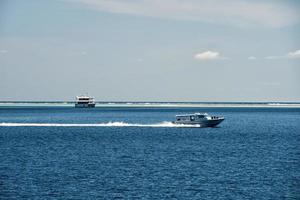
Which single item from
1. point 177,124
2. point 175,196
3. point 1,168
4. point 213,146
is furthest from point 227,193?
point 177,124

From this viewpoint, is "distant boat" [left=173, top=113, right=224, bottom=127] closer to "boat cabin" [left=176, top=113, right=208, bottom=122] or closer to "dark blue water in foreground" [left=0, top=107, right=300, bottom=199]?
"boat cabin" [left=176, top=113, right=208, bottom=122]

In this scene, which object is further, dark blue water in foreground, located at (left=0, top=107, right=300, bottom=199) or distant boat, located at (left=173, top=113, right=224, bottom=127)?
distant boat, located at (left=173, top=113, right=224, bottom=127)

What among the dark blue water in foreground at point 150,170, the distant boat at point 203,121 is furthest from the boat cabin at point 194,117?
the dark blue water in foreground at point 150,170

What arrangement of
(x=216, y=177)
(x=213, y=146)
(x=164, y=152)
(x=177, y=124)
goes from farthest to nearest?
(x=177, y=124) < (x=213, y=146) < (x=164, y=152) < (x=216, y=177)

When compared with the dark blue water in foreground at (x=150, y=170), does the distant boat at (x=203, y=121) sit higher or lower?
higher

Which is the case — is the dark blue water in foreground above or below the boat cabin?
below

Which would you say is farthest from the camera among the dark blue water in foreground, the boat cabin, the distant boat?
the boat cabin

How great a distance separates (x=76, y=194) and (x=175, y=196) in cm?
1004

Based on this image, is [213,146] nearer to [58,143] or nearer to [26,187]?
[58,143]

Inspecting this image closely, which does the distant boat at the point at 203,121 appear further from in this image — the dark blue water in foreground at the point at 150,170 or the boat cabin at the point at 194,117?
the dark blue water in foreground at the point at 150,170

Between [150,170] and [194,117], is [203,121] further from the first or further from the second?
[150,170]

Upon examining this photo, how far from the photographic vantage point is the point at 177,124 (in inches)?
6462

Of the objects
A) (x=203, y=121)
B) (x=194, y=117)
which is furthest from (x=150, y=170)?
(x=194, y=117)

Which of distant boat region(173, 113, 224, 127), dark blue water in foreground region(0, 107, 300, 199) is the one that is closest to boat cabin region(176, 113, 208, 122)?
distant boat region(173, 113, 224, 127)
